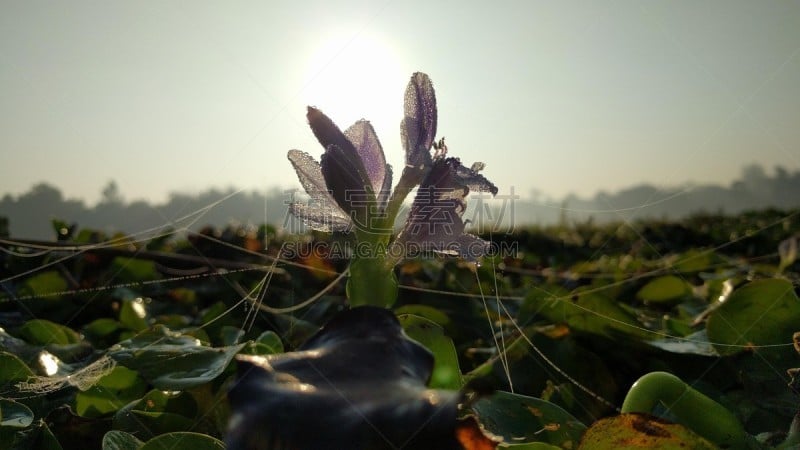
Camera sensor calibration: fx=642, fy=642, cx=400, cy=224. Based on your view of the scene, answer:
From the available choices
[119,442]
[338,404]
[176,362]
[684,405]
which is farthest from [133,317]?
[684,405]

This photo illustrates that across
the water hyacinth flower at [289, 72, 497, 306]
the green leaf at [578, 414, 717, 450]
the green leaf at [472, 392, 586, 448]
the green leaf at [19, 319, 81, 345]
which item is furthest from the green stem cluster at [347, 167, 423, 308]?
the green leaf at [19, 319, 81, 345]

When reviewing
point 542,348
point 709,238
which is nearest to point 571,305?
point 542,348

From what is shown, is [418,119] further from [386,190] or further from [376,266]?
[376,266]

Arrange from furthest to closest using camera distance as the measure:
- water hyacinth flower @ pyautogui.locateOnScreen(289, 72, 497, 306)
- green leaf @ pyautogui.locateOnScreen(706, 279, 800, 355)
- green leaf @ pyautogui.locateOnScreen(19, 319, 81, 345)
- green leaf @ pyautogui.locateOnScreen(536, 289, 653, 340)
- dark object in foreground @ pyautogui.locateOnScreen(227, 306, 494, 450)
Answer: green leaf @ pyautogui.locateOnScreen(19, 319, 81, 345) < green leaf @ pyautogui.locateOnScreen(536, 289, 653, 340) < green leaf @ pyautogui.locateOnScreen(706, 279, 800, 355) < water hyacinth flower @ pyautogui.locateOnScreen(289, 72, 497, 306) < dark object in foreground @ pyautogui.locateOnScreen(227, 306, 494, 450)

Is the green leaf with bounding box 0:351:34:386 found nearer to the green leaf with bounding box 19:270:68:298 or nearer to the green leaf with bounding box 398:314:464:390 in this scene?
the green leaf with bounding box 398:314:464:390

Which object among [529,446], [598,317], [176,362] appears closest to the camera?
[529,446]
